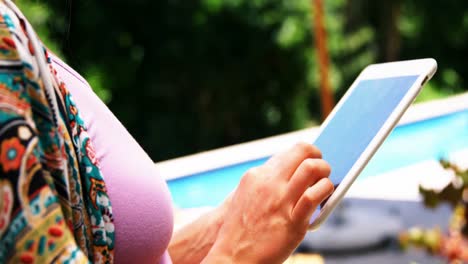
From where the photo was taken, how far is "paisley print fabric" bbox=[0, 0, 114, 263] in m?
0.74

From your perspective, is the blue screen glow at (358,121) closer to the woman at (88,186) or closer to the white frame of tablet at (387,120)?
the white frame of tablet at (387,120)

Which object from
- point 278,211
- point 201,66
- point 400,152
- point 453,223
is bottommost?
point 201,66

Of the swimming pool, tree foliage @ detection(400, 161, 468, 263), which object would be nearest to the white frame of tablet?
tree foliage @ detection(400, 161, 468, 263)

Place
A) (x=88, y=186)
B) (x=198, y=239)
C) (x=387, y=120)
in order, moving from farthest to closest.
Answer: (x=198, y=239) → (x=387, y=120) → (x=88, y=186)

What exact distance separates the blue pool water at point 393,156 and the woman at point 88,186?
5.32 metres

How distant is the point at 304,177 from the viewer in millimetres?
1005

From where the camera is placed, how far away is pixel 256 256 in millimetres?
1008

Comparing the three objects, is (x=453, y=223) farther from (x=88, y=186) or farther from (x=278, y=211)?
(x=88, y=186)

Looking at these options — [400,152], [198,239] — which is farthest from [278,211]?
[400,152]

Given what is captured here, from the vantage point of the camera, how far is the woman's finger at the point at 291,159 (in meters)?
1.03

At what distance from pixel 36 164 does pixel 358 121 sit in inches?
26.0

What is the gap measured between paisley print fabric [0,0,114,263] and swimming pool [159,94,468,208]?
5.44 meters

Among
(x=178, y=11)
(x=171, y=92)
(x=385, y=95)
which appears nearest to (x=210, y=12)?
(x=178, y=11)

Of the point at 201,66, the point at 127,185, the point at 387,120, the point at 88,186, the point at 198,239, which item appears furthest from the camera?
the point at 201,66
